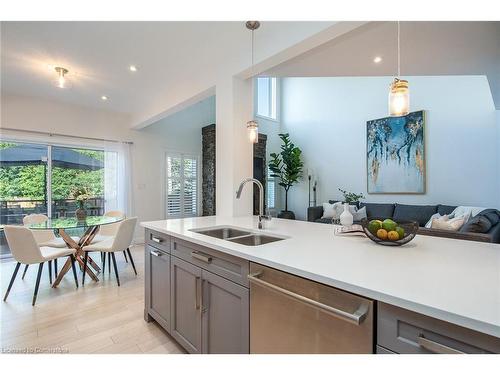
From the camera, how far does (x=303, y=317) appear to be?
1.00m

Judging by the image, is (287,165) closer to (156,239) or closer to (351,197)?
(351,197)

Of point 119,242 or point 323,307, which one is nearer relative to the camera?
point 323,307

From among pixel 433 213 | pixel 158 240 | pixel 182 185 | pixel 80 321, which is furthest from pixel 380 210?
pixel 80 321

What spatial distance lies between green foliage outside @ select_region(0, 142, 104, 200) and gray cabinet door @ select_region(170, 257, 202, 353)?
3.86 meters

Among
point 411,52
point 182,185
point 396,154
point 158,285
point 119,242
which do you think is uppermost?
point 411,52

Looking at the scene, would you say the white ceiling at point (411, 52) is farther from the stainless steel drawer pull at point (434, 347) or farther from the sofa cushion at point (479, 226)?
the stainless steel drawer pull at point (434, 347)

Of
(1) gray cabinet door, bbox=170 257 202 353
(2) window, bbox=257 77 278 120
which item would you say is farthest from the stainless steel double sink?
(2) window, bbox=257 77 278 120

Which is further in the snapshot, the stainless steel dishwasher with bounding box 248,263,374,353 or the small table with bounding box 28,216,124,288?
the small table with bounding box 28,216,124,288

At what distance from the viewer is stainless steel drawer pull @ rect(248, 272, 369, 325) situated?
0.81m

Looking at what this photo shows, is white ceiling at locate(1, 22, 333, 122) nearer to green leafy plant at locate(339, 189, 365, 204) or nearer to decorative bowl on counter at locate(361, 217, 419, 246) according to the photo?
decorative bowl on counter at locate(361, 217, 419, 246)

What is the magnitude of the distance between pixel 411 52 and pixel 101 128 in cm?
499

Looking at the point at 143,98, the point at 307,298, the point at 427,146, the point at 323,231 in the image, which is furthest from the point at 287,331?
the point at 427,146

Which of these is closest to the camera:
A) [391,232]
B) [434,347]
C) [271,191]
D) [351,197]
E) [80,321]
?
[434,347]

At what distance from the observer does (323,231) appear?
1753 millimetres
